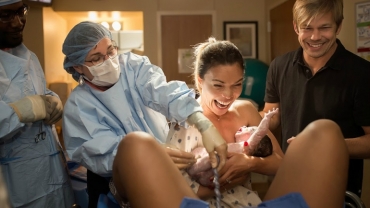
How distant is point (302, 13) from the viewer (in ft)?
5.55

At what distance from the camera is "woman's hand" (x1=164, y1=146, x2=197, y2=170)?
1303mm

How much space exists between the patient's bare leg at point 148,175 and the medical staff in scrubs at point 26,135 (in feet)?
2.51

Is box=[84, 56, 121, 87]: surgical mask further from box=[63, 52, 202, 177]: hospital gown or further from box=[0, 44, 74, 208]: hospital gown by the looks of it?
box=[0, 44, 74, 208]: hospital gown

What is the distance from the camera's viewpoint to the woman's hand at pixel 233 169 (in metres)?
1.39

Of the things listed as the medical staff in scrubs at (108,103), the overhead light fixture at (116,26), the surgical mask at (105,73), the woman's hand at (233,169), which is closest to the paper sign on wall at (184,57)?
the overhead light fixture at (116,26)

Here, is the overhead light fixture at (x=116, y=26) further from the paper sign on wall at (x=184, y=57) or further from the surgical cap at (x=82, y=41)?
the surgical cap at (x=82, y=41)

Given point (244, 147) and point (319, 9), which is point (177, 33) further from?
point (244, 147)

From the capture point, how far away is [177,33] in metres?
4.59

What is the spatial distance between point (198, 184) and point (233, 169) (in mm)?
146

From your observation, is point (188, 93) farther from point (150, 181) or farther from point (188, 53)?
point (188, 53)

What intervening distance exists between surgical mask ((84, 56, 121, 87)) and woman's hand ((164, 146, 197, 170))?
425mm

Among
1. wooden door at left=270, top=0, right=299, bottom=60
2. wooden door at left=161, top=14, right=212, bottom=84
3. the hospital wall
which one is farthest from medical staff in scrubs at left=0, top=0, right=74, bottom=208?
wooden door at left=161, top=14, right=212, bottom=84

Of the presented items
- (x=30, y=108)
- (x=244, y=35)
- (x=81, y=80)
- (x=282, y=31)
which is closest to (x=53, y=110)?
(x=30, y=108)

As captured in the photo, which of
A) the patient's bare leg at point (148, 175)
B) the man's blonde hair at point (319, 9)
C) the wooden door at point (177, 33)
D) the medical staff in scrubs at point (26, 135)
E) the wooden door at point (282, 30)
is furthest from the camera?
the wooden door at point (177, 33)
